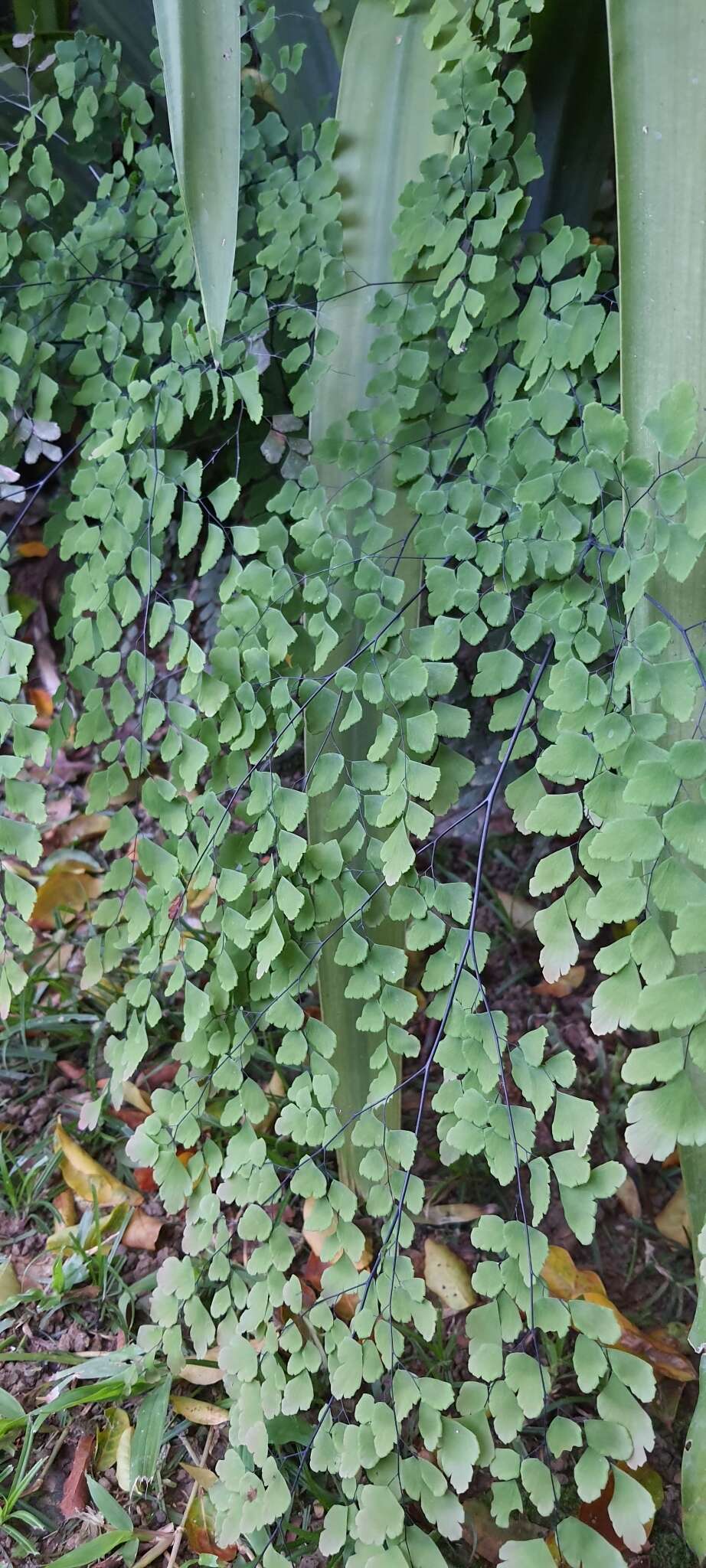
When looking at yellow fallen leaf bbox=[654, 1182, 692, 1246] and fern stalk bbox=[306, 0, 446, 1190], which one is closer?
fern stalk bbox=[306, 0, 446, 1190]

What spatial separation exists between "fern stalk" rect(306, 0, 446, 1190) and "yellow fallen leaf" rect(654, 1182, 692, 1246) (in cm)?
35

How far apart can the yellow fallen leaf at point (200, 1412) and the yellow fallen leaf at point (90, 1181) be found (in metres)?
0.20

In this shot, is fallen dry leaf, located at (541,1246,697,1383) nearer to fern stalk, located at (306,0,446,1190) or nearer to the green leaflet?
fern stalk, located at (306,0,446,1190)

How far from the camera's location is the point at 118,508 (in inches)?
29.8

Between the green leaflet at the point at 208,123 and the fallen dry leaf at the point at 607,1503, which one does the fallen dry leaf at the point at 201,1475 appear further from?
the green leaflet at the point at 208,123

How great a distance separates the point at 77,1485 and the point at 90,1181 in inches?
10.3

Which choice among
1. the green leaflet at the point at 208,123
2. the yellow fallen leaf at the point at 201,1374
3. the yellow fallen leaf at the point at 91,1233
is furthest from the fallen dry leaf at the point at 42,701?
the green leaflet at the point at 208,123

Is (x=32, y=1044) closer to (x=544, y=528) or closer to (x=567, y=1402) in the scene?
(x=567, y=1402)

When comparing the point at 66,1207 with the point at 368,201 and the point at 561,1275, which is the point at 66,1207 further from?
the point at 368,201

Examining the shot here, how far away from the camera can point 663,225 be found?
1.82ft

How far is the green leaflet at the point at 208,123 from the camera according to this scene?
0.53 metres

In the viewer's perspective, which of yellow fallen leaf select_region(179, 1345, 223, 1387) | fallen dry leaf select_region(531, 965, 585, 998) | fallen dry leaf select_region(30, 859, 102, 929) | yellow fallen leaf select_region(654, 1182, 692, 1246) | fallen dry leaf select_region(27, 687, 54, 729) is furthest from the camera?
fallen dry leaf select_region(27, 687, 54, 729)

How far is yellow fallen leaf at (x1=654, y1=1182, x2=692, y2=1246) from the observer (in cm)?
92

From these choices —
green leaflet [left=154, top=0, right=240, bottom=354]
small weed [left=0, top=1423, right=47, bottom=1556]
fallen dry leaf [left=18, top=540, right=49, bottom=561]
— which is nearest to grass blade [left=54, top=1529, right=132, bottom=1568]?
small weed [left=0, top=1423, right=47, bottom=1556]
